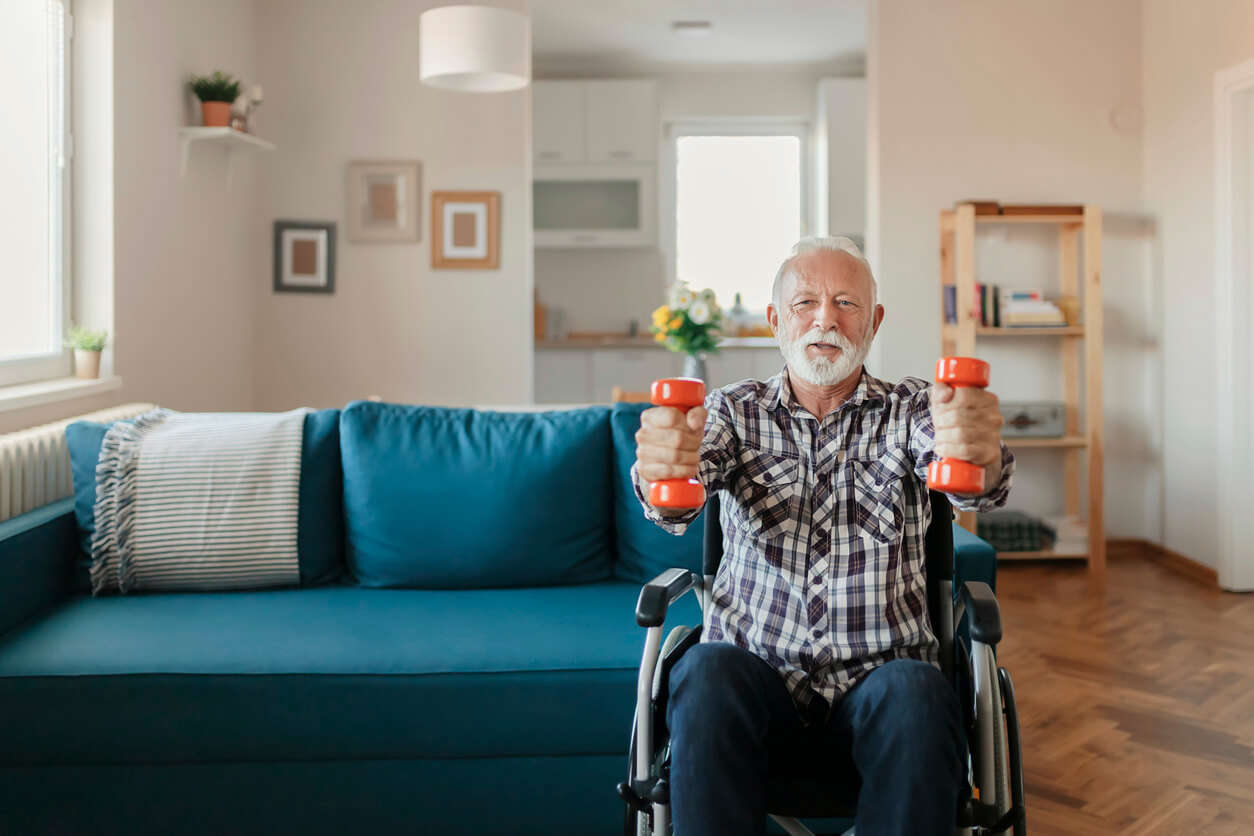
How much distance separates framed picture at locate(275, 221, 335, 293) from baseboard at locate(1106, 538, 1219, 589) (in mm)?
3949

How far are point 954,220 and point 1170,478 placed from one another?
60.0 inches

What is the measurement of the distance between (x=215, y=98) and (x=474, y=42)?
138 centimetres

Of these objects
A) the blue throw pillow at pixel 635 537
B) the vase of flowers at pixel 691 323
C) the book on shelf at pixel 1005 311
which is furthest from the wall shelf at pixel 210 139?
the book on shelf at pixel 1005 311

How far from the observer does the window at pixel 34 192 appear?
138 inches

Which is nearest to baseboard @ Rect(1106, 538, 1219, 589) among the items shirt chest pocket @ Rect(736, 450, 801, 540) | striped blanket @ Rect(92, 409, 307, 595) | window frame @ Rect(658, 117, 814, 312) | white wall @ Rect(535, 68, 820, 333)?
window frame @ Rect(658, 117, 814, 312)

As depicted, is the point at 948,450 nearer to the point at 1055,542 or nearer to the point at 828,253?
the point at 828,253

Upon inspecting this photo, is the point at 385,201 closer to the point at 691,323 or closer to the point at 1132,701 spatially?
the point at 691,323

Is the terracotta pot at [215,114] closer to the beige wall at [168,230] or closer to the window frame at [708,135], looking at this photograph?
the beige wall at [168,230]

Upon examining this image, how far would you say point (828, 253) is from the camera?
2033 mm

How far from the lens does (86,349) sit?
3770 millimetres

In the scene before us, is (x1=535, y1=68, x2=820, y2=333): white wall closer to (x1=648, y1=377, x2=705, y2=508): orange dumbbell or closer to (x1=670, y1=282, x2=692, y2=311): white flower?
(x1=670, y1=282, x2=692, y2=311): white flower

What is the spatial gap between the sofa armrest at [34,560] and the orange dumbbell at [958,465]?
6.40ft

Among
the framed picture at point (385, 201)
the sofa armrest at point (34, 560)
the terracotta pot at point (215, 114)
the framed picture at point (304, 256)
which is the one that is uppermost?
the terracotta pot at point (215, 114)

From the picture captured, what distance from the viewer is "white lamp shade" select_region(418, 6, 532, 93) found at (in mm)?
3848
